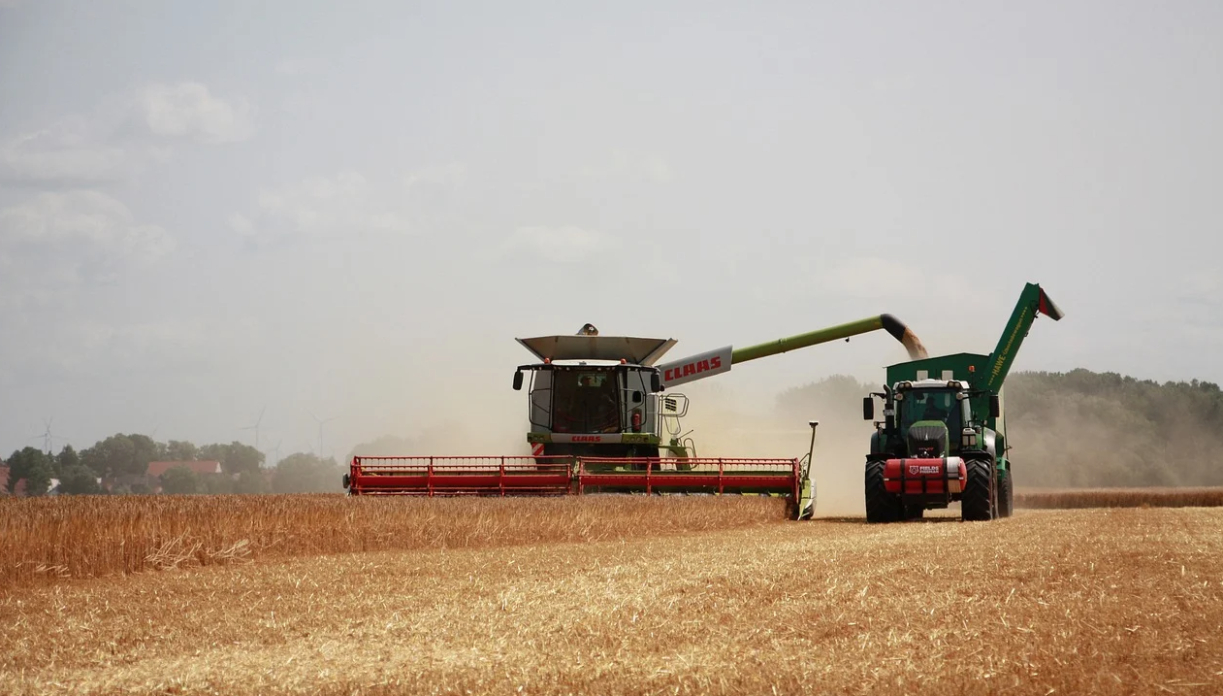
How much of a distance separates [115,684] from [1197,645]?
568 centimetres

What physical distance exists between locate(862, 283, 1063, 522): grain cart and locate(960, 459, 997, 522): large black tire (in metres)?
0.01

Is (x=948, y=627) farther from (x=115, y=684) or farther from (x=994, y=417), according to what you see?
(x=994, y=417)

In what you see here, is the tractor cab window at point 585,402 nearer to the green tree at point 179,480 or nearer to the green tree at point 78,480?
the green tree at point 78,480

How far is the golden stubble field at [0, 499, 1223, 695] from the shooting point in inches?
250

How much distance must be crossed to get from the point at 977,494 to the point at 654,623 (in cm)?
1112

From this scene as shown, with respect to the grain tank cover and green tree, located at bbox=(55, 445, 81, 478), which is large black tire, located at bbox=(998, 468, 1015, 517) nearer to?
the grain tank cover

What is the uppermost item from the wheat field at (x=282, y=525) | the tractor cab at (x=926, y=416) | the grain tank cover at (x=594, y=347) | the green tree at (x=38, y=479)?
A: the grain tank cover at (x=594, y=347)

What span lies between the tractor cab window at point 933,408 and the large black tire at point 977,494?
3.44ft

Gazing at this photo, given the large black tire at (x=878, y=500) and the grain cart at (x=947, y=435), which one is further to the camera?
the large black tire at (x=878, y=500)

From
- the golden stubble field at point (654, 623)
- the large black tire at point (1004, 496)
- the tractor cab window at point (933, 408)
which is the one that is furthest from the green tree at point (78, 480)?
the golden stubble field at point (654, 623)

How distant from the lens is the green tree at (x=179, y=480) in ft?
261

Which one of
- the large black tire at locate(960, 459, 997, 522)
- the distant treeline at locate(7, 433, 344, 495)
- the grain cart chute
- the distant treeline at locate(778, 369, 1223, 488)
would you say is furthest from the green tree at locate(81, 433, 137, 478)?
the large black tire at locate(960, 459, 997, 522)

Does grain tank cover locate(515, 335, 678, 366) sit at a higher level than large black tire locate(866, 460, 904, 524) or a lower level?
higher

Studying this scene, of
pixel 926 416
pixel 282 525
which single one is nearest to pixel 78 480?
pixel 926 416
